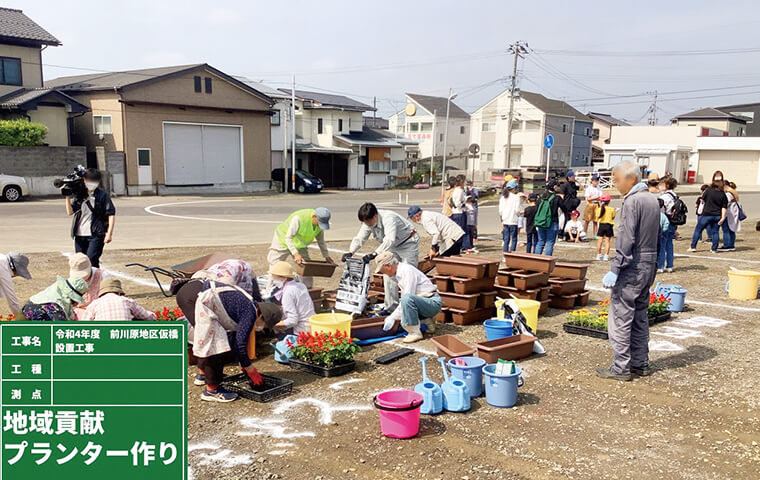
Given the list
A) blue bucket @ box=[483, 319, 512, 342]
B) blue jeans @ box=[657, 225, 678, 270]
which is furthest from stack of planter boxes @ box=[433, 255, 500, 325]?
blue jeans @ box=[657, 225, 678, 270]

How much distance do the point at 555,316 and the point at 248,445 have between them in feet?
18.1

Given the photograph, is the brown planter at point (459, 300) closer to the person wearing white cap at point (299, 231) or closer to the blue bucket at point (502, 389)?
the person wearing white cap at point (299, 231)

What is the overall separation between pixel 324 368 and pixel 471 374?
1.57 m

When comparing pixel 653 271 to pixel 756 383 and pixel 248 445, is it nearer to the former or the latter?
pixel 756 383

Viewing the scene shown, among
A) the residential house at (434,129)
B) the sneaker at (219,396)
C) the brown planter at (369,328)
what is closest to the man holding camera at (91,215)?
the brown planter at (369,328)

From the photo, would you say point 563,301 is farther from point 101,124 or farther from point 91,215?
point 101,124

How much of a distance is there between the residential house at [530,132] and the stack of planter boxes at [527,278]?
52.0 meters

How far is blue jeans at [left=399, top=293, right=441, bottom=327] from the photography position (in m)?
7.43

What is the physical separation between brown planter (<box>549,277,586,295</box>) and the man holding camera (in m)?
6.72

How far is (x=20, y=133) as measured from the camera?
1109 inches

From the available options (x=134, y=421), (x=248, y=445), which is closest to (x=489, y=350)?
(x=248, y=445)

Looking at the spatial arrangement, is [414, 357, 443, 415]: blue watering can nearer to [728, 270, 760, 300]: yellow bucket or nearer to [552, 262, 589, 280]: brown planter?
[552, 262, 589, 280]: brown planter

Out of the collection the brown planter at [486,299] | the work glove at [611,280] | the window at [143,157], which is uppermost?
the window at [143,157]

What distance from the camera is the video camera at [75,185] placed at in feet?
28.6
